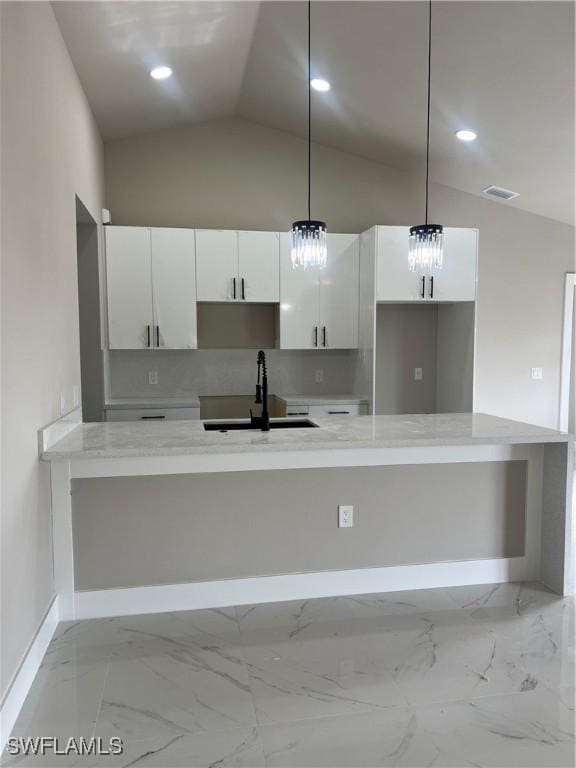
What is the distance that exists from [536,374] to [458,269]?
1.63m

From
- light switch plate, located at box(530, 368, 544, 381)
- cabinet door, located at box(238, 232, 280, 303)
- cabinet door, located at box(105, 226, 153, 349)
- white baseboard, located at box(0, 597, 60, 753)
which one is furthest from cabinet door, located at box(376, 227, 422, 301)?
white baseboard, located at box(0, 597, 60, 753)

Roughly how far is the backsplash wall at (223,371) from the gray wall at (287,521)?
230 centimetres

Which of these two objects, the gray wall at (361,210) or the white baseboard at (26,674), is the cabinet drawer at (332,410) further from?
the white baseboard at (26,674)

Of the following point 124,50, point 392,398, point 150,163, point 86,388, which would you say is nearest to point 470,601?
point 392,398

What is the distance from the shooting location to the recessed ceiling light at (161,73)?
3.69 m

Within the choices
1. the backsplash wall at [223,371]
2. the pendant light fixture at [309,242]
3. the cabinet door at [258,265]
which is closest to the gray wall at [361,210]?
the cabinet door at [258,265]

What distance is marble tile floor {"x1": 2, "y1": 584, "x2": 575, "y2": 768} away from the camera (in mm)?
1805

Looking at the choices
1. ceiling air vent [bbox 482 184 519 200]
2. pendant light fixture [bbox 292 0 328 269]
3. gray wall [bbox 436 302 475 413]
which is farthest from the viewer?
ceiling air vent [bbox 482 184 519 200]

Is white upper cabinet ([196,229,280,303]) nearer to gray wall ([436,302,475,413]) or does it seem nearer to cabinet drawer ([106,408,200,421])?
cabinet drawer ([106,408,200,421])

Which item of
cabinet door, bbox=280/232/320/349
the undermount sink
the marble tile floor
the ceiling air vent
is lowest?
the marble tile floor

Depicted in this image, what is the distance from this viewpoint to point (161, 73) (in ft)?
12.3

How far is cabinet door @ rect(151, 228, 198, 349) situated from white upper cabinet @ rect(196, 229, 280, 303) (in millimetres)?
85

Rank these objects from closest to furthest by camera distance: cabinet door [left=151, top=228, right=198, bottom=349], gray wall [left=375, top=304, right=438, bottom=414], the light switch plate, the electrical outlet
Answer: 1. the electrical outlet
2. cabinet door [left=151, top=228, right=198, bottom=349]
3. gray wall [left=375, top=304, right=438, bottom=414]
4. the light switch plate

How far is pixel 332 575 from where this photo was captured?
2873 millimetres
